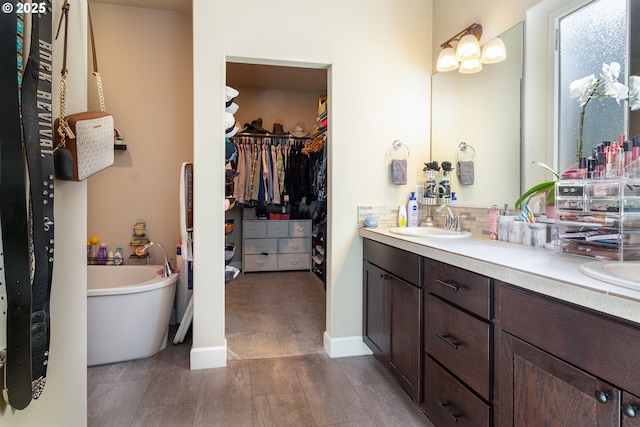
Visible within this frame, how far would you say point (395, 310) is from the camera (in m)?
1.91

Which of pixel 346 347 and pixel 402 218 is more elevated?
pixel 402 218

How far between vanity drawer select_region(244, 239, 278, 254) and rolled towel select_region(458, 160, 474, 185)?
10.9 feet

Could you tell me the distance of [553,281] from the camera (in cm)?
94

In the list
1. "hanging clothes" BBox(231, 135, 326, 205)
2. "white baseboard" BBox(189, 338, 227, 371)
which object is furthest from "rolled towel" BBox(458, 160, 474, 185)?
"hanging clothes" BBox(231, 135, 326, 205)

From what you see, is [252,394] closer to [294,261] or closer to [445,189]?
[445,189]

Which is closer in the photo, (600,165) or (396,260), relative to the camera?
(600,165)

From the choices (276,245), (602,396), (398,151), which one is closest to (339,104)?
(398,151)

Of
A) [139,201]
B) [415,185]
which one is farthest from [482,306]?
[139,201]

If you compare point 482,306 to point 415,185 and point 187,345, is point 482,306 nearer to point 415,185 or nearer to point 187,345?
point 415,185

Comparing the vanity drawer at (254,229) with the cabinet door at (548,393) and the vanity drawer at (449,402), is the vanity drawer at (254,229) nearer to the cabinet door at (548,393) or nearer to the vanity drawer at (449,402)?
the vanity drawer at (449,402)

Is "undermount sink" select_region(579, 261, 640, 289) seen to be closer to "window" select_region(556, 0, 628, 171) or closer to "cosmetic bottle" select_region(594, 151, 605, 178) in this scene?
"cosmetic bottle" select_region(594, 151, 605, 178)

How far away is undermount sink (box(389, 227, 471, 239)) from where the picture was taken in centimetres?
191

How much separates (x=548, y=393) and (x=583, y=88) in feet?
4.28

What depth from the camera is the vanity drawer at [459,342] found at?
1225mm
